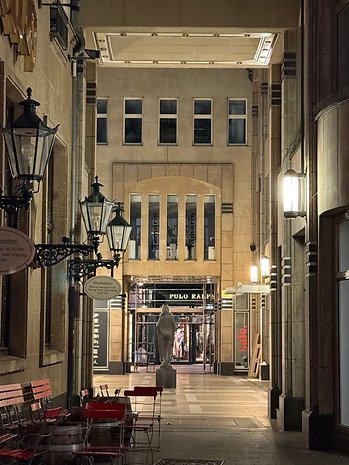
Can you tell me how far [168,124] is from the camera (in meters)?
40.0

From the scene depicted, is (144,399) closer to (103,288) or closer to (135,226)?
(103,288)

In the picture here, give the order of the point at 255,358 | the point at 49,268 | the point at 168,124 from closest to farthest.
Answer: the point at 49,268 → the point at 255,358 → the point at 168,124

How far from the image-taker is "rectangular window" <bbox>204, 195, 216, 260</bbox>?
39531 mm

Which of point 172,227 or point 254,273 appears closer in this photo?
point 254,273

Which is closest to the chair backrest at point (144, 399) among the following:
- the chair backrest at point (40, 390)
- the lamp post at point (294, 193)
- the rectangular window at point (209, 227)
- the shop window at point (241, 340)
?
the chair backrest at point (40, 390)

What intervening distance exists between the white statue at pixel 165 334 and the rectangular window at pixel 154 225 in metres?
8.06

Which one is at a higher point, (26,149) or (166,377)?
(26,149)

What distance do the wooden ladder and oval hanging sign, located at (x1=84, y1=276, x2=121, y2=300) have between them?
2051 cm

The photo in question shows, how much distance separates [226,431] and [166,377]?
12938 millimetres

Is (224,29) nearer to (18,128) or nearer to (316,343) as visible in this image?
(316,343)

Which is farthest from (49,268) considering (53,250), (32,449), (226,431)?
(32,449)

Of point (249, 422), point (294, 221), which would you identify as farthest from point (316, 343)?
point (249, 422)

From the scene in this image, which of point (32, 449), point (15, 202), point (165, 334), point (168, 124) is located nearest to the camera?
point (15, 202)

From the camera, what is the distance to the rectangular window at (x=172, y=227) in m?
39.6
